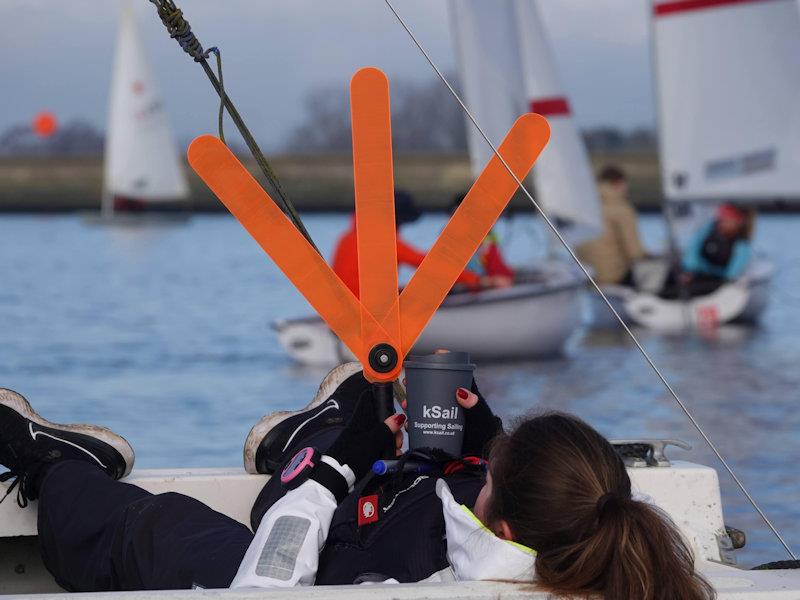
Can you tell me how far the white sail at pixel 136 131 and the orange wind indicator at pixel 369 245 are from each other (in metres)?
28.2

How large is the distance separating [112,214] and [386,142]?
107ft

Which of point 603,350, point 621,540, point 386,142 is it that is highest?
point 386,142

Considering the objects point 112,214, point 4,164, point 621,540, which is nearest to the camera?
point 621,540

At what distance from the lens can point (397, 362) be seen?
8.90 feet

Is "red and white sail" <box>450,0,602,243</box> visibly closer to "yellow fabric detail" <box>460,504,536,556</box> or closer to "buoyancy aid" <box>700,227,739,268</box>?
"buoyancy aid" <box>700,227,739,268</box>

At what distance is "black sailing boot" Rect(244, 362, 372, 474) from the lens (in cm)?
308

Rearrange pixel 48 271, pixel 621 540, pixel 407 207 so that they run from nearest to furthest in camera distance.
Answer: pixel 621 540 < pixel 407 207 < pixel 48 271

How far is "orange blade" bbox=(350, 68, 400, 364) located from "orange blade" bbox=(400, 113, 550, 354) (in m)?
0.05

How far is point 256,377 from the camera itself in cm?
1077

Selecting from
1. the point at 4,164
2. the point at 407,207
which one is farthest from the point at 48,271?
the point at 4,164

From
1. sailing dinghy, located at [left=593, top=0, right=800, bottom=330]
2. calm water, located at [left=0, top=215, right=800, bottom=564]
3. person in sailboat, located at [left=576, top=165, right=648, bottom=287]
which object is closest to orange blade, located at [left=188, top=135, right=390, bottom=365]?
calm water, located at [left=0, top=215, right=800, bottom=564]

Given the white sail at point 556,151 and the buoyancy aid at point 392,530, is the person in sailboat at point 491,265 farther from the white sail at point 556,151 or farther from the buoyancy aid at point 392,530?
the buoyancy aid at point 392,530

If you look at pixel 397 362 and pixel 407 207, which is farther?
pixel 407 207

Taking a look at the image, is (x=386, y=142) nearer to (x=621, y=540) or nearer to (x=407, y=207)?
(x=621, y=540)
